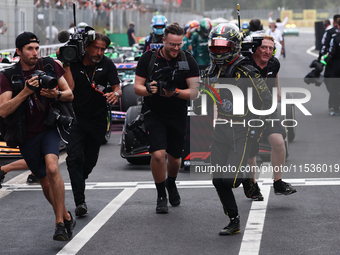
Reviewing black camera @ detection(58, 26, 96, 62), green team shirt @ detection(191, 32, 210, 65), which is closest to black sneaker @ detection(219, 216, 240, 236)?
black camera @ detection(58, 26, 96, 62)

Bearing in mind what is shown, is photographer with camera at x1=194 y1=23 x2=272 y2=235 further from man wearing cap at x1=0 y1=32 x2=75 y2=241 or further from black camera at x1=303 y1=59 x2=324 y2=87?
black camera at x1=303 y1=59 x2=324 y2=87

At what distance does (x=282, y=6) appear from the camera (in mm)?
86875

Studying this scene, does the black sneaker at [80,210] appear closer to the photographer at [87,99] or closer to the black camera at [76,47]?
the photographer at [87,99]

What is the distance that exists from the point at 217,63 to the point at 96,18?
30081 mm

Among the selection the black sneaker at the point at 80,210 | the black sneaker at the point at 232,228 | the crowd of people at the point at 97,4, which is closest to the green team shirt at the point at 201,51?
the crowd of people at the point at 97,4

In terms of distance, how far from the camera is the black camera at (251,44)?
7094 millimetres

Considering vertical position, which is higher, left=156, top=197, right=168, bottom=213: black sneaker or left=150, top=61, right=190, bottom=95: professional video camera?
left=150, top=61, right=190, bottom=95: professional video camera

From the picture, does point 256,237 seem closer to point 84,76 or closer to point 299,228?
point 299,228

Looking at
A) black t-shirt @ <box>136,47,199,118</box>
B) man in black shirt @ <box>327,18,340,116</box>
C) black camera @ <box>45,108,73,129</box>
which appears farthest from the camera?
man in black shirt @ <box>327,18,340,116</box>

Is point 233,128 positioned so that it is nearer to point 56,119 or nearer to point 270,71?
point 56,119

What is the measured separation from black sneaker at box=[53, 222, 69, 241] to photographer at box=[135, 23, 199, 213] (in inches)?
55.1

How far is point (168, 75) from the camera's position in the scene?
665cm

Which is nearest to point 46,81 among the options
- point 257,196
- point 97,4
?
point 257,196

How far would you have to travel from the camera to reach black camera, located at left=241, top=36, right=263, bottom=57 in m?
7.09
